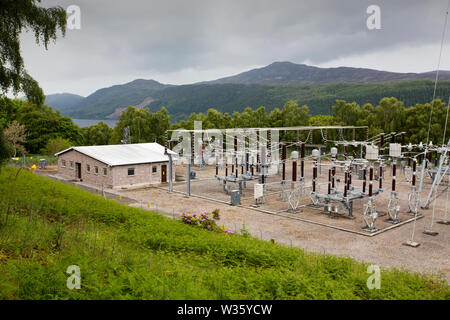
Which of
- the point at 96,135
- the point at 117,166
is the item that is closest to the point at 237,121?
the point at 96,135

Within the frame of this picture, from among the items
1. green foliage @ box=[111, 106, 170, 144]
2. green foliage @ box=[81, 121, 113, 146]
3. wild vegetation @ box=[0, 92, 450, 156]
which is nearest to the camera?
wild vegetation @ box=[0, 92, 450, 156]

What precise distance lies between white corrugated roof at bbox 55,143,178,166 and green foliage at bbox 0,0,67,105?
1859 cm

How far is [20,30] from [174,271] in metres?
9.65

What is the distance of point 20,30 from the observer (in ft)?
38.3

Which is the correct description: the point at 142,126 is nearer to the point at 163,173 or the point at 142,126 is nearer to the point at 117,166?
the point at 163,173

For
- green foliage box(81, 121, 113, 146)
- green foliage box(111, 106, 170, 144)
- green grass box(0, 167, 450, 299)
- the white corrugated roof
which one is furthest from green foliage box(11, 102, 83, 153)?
green grass box(0, 167, 450, 299)

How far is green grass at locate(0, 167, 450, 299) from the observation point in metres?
6.45

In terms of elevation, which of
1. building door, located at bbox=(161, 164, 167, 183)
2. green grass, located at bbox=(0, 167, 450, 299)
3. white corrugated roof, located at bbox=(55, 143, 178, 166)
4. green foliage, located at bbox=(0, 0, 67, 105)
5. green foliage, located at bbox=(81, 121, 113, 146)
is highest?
green foliage, located at bbox=(0, 0, 67, 105)

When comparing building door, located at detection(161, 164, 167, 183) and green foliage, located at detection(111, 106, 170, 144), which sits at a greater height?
green foliage, located at detection(111, 106, 170, 144)

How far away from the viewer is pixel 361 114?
5956 cm

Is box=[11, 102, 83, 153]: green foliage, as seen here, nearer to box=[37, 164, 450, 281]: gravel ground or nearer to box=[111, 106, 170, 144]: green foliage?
box=[111, 106, 170, 144]: green foliage

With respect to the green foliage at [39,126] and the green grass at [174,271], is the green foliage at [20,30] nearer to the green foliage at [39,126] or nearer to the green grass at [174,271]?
the green grass at [174,271]
